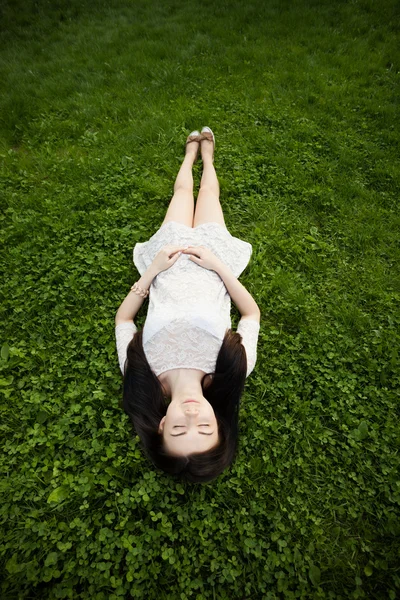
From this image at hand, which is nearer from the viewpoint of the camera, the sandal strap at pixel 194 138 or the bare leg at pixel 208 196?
the bare leg at pixel 208 196

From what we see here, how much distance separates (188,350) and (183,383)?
30cm

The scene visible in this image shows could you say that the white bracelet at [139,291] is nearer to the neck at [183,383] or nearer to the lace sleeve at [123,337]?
the lace sleeve at [123,337]

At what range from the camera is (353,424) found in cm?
365

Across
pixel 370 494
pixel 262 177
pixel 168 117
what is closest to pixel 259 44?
pixel 168 117

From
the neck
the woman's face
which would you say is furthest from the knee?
the woman's face

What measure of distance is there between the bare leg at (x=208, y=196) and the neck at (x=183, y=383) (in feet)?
6.26

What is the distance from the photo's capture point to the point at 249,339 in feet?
11.7

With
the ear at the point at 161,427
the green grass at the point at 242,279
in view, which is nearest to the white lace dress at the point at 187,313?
the ear at the point at 161,427

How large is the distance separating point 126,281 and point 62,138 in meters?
3.03

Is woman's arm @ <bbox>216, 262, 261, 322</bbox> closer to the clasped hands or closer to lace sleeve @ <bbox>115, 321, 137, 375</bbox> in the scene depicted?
the clasped hands

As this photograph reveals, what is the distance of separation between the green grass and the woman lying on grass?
1.57 ft

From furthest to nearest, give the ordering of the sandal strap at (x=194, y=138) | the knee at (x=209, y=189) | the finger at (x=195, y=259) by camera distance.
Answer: the sandal strap at (x=194, y=138) → the knee at (x=209, y=189) → the finger at (x=195, y=259)

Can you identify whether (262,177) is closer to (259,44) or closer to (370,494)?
(259,44)

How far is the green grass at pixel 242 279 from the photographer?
3.09m
